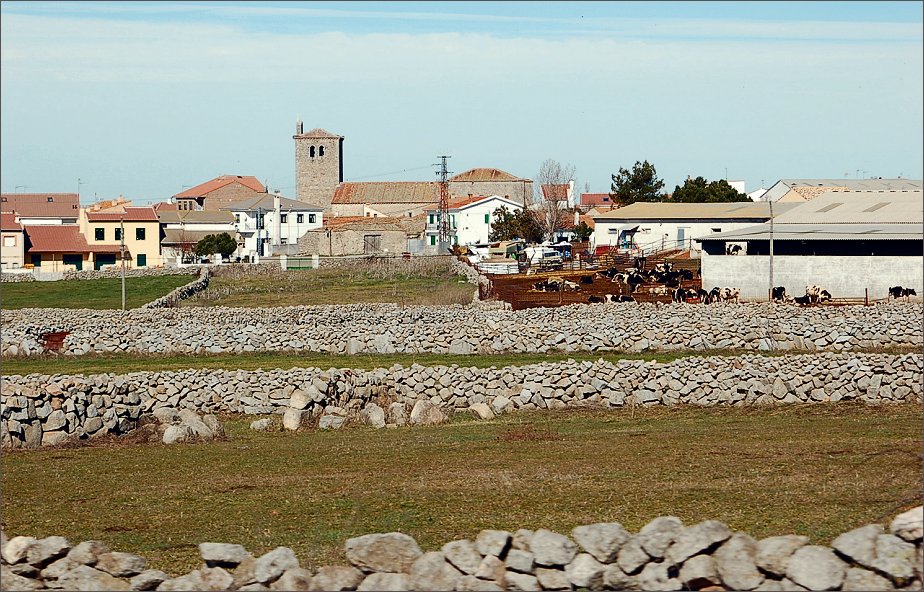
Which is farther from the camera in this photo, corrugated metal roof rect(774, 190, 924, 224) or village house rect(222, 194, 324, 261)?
village house rect(222, 194, 324, 261)

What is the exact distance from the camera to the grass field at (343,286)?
47.5 meters

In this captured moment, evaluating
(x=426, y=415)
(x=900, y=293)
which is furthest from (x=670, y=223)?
(x=426, y=415)

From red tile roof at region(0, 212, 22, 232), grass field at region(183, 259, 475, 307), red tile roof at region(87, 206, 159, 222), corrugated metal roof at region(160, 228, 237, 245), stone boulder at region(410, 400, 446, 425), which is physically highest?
red tile roof at region(87, 206, 159, 222)

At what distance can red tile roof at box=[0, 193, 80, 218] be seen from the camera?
354 ft

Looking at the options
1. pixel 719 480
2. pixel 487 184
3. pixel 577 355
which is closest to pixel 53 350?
pixel 577 355

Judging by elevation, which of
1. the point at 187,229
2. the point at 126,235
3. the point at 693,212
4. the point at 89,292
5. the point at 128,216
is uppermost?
the point at 128,216

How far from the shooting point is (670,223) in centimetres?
7175

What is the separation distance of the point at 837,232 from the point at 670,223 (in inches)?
1178

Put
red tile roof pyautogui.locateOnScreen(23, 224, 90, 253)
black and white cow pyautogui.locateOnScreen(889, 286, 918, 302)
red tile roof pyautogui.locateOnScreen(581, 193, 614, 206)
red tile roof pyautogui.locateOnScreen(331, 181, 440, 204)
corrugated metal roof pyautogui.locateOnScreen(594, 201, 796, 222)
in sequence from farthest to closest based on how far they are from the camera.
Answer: red tile roof pyautogui.locateOnScreen(581, 193, 614, 206), red tile roof pyautogui.locateOnScreen(331, 181, 440, 204), red tile roof pyautogui.locateOnScreen(23, 224, 90, 253), corrugated metal roof pyautogui.locateOnScreen(594, 201, 796, 222), black and white cow pyautogui.locateOnScreen(889, 286, 918, 302)

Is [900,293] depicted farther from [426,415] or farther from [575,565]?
[575,565]

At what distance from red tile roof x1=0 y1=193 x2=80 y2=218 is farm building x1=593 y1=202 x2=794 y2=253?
175 feet

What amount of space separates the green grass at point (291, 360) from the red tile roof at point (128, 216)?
5643cm

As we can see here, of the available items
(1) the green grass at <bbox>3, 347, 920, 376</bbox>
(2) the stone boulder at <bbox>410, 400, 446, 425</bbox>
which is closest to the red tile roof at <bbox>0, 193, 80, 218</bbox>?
(1) the green grass at <bbox>3, 347, 920, 376</bbox>

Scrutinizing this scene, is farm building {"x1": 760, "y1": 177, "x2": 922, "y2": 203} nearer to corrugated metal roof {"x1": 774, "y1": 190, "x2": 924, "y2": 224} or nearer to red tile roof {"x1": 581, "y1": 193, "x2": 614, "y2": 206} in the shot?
corrugated metal roof {"x1": 774, "y1": 190, "x2": 924, "y2": 224}
